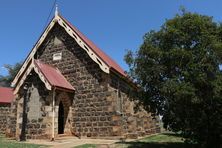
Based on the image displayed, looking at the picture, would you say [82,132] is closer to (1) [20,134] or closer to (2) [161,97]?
(1) [20,134]

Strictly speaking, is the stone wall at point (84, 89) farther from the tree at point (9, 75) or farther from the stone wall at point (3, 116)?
the tree at point (9, 75)

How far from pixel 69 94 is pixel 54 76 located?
5.72 feet

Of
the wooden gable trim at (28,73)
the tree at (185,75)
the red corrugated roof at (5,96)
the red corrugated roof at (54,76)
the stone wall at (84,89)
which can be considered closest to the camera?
the tree at (185,75)

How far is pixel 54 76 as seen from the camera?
66.3ft

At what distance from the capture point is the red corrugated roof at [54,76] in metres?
18.9

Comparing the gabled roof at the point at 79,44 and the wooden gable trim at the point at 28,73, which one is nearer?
the wooden gable trim at the point at 28,73

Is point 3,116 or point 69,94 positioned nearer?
point 69,94

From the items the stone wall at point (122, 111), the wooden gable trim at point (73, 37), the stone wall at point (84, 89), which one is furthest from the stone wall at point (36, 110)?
the stone wall at point (122, 111)

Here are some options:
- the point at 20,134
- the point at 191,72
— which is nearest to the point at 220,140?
the point at 191,72

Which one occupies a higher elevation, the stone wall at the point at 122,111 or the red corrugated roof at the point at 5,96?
the red corrugated roof at the point at 5,96

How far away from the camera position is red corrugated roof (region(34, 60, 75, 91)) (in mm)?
18872

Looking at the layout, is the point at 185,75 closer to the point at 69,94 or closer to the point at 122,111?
the point at 122,111

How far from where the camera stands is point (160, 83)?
13.3 m

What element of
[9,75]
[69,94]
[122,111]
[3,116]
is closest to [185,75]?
[122,111]
